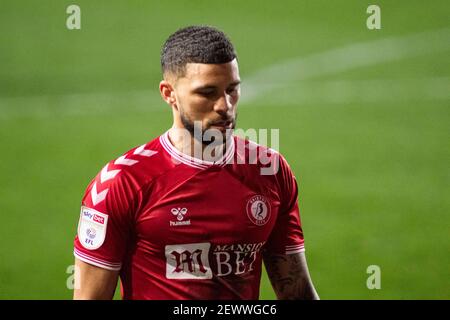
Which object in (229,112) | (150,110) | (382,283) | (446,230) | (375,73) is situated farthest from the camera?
(375,73)

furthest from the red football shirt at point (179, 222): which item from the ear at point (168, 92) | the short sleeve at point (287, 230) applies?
the ear at point (168, 92)

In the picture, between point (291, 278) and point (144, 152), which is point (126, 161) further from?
point (291, 278)

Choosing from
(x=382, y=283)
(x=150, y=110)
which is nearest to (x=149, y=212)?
(x=382, y=283)

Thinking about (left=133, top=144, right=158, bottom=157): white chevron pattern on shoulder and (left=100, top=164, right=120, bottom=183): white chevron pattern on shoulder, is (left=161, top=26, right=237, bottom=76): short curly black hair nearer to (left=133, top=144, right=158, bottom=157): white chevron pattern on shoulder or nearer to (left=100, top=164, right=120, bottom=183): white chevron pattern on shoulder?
(left=133, top=144, right=158, bottom=157): white chevron pattern on shoulder

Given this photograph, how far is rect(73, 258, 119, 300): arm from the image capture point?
412cm

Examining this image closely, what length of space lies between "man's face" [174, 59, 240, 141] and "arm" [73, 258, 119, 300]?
0.90 m

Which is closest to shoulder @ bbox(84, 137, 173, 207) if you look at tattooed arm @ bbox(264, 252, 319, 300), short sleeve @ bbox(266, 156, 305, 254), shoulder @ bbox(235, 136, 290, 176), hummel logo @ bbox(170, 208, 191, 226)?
hummel logo @ bbox(170, 208, 191, 226)

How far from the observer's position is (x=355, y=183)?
439 inches

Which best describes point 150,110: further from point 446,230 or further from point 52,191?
point 446,230

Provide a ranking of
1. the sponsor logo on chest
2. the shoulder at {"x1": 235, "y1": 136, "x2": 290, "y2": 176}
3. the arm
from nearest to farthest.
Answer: the arm, the sponsor logo on chest, the shoulder at {"x1": 235, "y1": 136, "x2": 290, "y2": 176}

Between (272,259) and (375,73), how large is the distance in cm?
1110

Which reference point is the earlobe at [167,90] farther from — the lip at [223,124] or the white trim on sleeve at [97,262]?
the white trim on sleeve at [97,262]

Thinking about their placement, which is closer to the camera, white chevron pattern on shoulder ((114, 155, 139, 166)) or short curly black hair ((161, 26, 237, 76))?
short curly black hair ((161, 26, 237, 76))

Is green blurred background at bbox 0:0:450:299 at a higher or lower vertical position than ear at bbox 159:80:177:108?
lower
